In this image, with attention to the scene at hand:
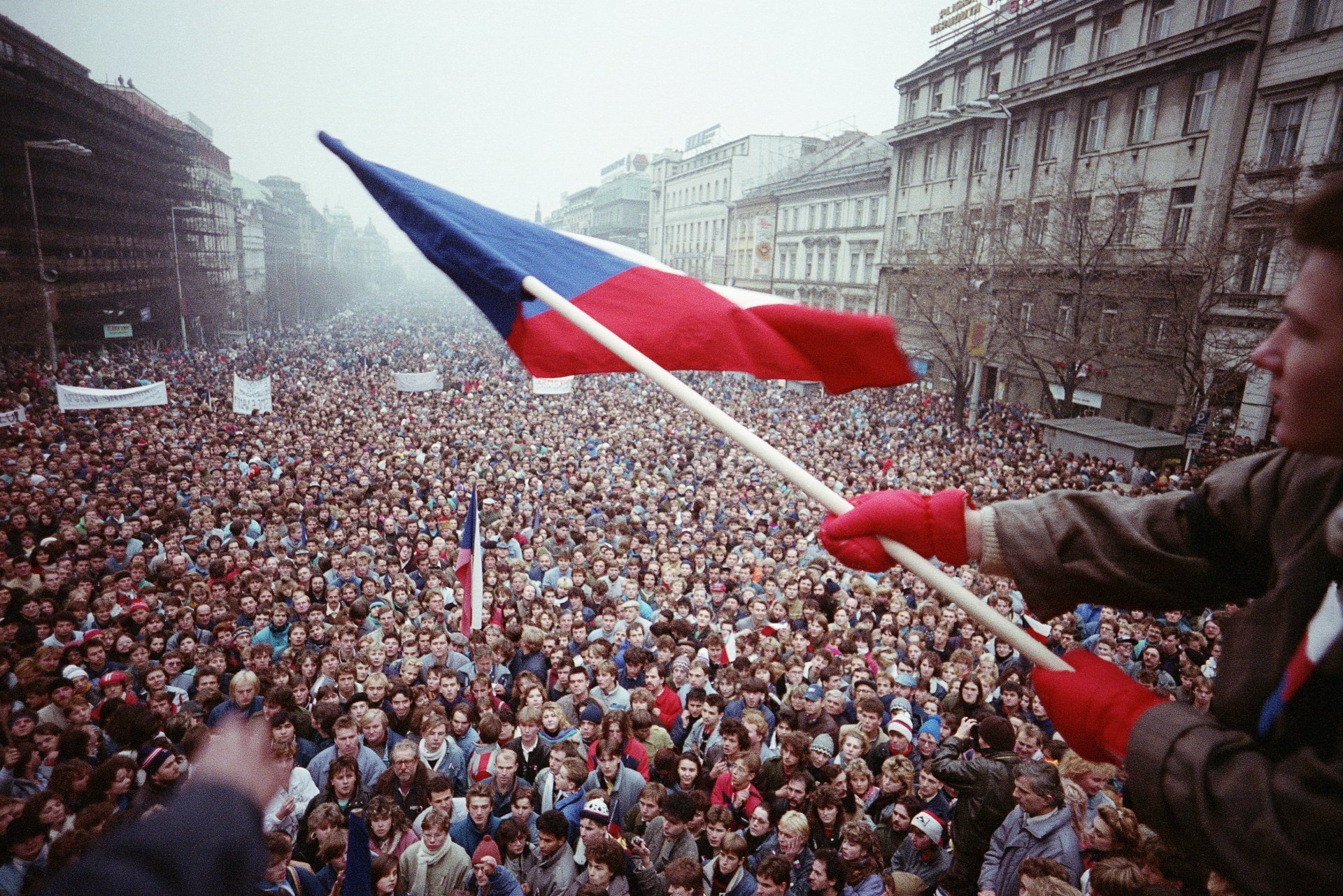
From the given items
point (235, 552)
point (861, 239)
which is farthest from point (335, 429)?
point (861, 239)

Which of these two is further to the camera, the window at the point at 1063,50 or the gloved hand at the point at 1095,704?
the window at the point at 1063,50

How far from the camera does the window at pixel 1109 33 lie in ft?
85.7

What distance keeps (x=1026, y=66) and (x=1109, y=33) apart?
443 cm

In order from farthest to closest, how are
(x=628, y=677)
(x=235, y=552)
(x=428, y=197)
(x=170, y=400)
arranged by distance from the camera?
(x=170, y=400)
(x=235, y=552)
(x=628, y=677)
(x=428, y=197)

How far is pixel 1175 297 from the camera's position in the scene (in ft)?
62.7

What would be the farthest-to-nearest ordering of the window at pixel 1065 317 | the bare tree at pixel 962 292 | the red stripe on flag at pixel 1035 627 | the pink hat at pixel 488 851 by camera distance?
the bare tree at pixel 962 292
the window at pixel 1065 317
the red stripe on flag at pixel 1035 627
the pink hat at pixel 488 851

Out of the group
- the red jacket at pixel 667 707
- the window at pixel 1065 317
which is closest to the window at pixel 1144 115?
the window at pixel 1065 317

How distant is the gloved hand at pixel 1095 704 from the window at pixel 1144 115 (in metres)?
29.4

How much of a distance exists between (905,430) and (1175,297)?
7.89 meters

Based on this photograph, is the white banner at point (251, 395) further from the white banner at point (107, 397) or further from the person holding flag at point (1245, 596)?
the person holding flag at point (1245, 596)

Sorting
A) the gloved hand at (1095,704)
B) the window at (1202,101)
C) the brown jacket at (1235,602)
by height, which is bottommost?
the gloved hand at (1095,704)

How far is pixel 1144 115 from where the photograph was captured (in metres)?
24.8

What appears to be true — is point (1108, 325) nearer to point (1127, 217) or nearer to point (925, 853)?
point (1127, 217)

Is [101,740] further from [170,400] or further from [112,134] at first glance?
[112,134]
